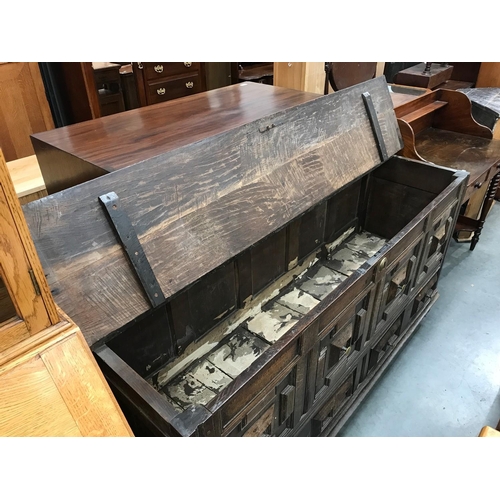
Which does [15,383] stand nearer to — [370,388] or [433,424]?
[370,388]

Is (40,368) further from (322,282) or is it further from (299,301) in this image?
(322,282)

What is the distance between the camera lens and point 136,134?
168cm

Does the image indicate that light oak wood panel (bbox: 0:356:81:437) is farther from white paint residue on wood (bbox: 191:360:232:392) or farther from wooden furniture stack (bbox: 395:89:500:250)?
wooden furniture stack (bbox: 395:89:500:250)

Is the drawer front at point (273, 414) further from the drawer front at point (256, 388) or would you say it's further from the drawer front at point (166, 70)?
the drawer front at point (166, 70)

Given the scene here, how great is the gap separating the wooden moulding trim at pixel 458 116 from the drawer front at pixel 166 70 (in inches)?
79.5

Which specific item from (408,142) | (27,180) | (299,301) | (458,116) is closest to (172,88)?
(27,180)

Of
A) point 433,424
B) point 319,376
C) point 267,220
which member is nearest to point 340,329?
point 319,376

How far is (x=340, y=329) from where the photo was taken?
1.60 m

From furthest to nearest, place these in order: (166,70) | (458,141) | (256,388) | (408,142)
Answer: (166,70), (458,141), (408,142), (256,388)

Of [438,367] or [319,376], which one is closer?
[319,376]

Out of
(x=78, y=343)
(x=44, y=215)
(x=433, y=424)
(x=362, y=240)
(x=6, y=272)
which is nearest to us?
(x=6, y=272)

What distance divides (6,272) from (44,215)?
0.41 metres

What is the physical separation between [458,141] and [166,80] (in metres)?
2.34

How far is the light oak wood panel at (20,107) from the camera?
2.39m
